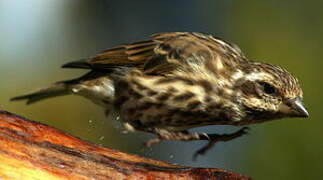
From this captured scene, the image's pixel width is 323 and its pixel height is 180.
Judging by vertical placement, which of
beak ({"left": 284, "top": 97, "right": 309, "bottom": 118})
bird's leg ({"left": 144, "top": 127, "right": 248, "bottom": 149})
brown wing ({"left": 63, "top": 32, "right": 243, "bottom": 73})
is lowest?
bird's leg ({"left": 144, "top": 127, "right": 248, "bottom": 149})

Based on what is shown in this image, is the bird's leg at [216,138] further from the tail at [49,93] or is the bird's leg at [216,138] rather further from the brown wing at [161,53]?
the tail at [49,93]

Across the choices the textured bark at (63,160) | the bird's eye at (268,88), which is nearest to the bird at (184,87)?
the bird's eye at (268,88)

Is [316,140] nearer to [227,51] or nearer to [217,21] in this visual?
[227,51]

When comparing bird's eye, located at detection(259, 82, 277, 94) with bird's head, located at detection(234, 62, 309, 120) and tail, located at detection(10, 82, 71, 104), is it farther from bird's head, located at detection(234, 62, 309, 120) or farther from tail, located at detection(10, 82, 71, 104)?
tail, located at detection(10, 82, 71, 104)

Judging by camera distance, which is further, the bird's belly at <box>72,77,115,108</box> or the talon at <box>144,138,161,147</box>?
the bird's belly at <box>72,77,115,108</box>

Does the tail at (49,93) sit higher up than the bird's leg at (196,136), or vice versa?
the tail at (49,93)

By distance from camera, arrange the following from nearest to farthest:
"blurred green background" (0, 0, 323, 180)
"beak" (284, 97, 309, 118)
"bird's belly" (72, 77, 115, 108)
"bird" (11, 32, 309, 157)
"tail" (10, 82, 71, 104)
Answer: "beak" (284, 97, 309, 118) → "bird" (11, 32, 309, 157) → "bird's belly" (72, 77, 115, 108) → "tail" (10, 82, 71, 104) → "blurred green background" (0, 0, 323, 180)

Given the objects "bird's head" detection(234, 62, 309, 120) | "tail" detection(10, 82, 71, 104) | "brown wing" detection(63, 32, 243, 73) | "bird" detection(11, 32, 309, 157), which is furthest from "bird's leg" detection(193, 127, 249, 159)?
"tail" detection(10, 82, 71, 104)

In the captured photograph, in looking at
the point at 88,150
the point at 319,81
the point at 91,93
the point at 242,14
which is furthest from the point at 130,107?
the point at 242,14
